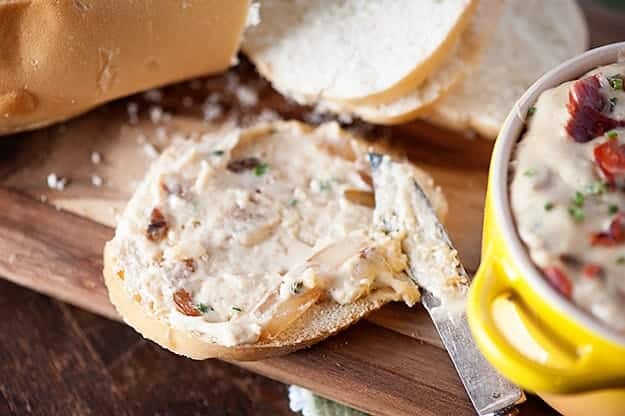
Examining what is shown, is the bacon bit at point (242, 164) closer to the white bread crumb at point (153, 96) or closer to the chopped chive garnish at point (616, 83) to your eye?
the white bread crumb at point (153, 96)

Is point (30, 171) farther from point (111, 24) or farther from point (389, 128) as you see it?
point (389, 128)

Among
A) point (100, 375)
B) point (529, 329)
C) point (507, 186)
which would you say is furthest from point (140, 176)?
point (529, 329)

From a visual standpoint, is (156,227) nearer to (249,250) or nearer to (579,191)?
(249,250)

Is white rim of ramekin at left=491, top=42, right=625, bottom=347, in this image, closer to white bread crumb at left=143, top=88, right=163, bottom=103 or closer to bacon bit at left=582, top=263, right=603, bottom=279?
bacon bit at left=582, top=263, right=603, bottom=279

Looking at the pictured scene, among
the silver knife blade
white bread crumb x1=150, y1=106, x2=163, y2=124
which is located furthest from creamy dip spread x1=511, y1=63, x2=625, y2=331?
white bread crumb x1=150, y1=106, x2=163, y2=124

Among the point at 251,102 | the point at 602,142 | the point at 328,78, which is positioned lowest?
the point at 251,102

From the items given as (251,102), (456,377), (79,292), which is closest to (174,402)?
(79,292)
